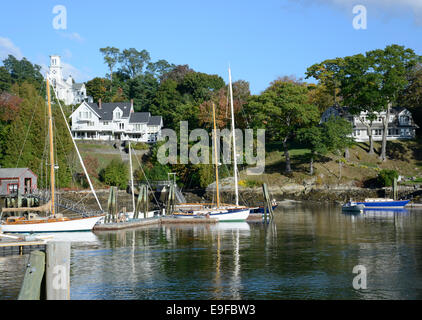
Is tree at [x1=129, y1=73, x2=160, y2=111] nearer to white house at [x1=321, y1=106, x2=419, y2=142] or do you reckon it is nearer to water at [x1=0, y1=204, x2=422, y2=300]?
white house at [x1=321, y1=106, x2=419, y2=142]

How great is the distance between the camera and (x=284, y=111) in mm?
85438

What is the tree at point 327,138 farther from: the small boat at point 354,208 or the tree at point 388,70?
the small boat at point 354,208

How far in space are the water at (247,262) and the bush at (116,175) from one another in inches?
1403

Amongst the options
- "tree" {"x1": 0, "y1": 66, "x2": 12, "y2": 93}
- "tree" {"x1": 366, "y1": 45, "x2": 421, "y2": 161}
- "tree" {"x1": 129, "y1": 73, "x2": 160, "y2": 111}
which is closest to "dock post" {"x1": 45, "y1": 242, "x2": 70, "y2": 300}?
"tree" {"x1": 366, "y1": 45, "x2": 421, "y2": 161}

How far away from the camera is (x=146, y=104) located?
426ft

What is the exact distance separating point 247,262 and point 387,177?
169ft

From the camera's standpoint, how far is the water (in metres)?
23.4

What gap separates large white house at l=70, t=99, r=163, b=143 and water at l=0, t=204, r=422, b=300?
67.2m

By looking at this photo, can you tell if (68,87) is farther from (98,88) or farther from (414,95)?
(414,95)

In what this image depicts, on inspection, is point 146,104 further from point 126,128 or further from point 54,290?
point 54,290

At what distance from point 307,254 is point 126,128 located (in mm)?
87843

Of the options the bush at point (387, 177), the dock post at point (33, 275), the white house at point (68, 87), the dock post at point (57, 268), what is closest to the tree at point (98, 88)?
the white house at point (68, 87)

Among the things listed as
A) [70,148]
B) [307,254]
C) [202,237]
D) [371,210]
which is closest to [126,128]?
[70,148]

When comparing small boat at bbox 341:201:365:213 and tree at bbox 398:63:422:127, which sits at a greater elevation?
tree at bbox 398:63:422:127
